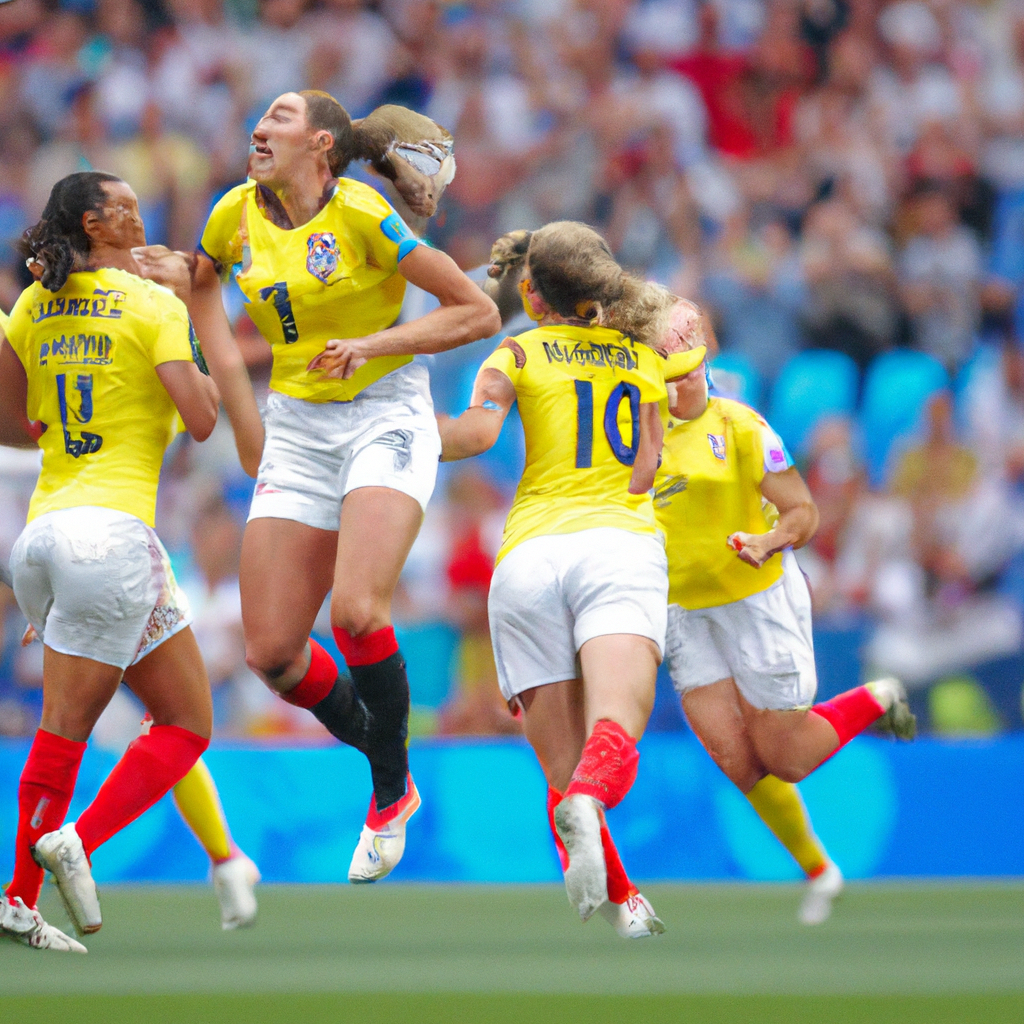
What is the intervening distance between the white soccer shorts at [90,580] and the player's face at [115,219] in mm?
912

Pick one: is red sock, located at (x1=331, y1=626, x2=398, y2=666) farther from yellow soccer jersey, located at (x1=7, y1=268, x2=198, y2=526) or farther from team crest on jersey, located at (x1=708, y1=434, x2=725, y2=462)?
team crest on jersey, located at (x1=708, y1=434, x2=725, y2=462)

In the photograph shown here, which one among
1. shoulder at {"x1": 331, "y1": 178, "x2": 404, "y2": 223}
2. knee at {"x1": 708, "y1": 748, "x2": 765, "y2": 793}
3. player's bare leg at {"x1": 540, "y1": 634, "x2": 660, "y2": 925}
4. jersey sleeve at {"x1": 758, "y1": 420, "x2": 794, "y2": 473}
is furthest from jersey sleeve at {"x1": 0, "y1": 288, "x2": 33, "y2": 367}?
knee at {"x1": 708, "y1": 748, "x2": 765, "y2": 793}

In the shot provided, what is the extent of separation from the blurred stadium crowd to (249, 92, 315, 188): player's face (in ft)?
13.5

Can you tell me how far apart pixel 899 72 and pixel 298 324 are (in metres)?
9.14

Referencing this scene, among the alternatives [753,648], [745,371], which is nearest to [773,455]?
[753,648]

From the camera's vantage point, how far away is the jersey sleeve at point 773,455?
625cm

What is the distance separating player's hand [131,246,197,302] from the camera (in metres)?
5.38

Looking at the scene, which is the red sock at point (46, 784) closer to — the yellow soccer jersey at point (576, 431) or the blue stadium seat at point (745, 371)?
the yellow soccer jersey at point (576, 431)

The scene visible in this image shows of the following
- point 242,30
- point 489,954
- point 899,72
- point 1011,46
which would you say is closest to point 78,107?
point 242,30

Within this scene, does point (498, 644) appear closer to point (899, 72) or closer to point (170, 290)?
point (170, 290)

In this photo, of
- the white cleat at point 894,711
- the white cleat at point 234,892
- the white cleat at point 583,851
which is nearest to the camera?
the white cleat at point 583,851

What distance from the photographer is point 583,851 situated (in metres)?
4.47

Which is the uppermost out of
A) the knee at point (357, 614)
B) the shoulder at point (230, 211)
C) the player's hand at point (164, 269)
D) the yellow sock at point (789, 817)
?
the shoulder at point (230, 211)

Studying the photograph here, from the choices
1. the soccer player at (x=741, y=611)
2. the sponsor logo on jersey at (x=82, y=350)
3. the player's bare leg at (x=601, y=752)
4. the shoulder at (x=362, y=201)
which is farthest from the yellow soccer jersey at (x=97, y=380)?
the soccer player at (x=741, y=611)
